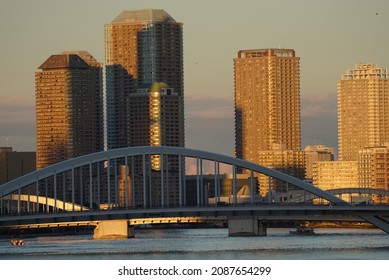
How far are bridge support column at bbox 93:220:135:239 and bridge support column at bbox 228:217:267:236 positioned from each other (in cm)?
907

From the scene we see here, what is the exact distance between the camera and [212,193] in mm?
174375

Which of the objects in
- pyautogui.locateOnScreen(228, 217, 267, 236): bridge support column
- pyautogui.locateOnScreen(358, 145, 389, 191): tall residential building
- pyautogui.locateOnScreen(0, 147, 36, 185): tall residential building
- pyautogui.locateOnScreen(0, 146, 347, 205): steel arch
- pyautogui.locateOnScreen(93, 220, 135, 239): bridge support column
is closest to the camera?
pyautogui.locateOnScreen(0, 146, 347, 205): steel arch

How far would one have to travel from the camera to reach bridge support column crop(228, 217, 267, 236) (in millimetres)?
Result: 91000

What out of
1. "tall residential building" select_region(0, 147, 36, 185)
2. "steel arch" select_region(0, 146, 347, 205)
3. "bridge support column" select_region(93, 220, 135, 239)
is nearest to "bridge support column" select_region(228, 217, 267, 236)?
"bridge support column" select_region(93, 220, 135, 239)

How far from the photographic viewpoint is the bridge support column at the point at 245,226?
299 ft

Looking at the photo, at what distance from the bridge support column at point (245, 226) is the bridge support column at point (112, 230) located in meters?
9.07

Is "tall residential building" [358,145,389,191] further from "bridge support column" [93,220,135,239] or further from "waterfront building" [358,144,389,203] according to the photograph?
"bridge support column" [93,220,135,239]

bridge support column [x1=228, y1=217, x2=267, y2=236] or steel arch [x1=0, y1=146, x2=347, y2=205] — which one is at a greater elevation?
steel arch [x1=0, y1=146, x2=347, y2=205]

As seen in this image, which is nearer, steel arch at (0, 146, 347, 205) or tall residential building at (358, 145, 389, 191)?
steel arch at (0, 146, 347, 205)

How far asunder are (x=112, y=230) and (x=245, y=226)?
11.8 meters

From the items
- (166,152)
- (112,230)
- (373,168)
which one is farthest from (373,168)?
(166,152)

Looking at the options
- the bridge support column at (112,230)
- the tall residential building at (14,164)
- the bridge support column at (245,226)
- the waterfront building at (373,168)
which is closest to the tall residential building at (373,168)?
the waterfront building at (373,168)

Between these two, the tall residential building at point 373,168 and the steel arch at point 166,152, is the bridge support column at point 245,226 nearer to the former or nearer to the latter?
the steel arch at point 166,152
